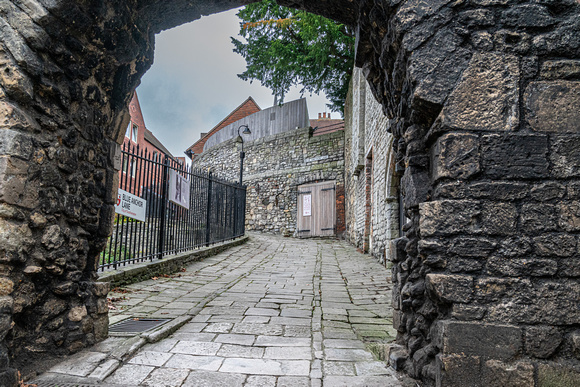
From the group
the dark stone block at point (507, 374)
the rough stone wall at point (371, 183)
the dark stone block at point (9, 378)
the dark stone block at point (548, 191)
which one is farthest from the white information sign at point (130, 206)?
the dark stone block at point (548, 191)

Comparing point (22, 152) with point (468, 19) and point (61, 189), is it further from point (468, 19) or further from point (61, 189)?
point (468, 19)

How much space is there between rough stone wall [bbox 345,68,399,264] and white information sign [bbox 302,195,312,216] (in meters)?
1.75

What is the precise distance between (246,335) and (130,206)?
2946mm

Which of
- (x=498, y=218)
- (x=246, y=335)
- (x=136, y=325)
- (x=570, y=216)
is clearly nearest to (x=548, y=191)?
(x=570, y=216)

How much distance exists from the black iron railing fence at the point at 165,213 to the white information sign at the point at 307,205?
5317 millimetres

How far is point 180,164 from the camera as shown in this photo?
7172 mm

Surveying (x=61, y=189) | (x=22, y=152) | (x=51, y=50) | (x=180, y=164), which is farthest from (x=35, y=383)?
(x=180, y=164)

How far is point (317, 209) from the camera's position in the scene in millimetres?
14820

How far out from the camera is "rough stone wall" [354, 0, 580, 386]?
192 cm

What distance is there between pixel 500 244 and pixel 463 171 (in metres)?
0.43

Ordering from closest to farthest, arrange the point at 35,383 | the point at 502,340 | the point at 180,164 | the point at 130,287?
the point at 502,340 < the point at 35,383 < the point at 130,287 < the point at 180,164

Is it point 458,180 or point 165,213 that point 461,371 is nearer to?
point 458,180

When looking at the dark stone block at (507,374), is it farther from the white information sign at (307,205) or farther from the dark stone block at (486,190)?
the white information sign at (307,205)

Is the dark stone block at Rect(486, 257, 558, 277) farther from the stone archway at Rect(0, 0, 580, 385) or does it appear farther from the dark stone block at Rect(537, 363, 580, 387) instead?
the dark stone block at Rect(537, 363, 580, 387)
